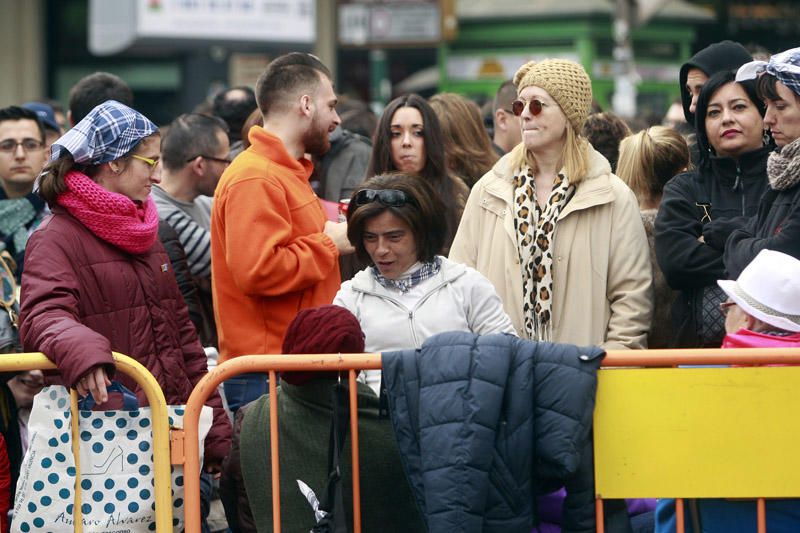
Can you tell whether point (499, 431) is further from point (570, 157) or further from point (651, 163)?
point (651, 163)

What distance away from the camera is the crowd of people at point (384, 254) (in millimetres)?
4695

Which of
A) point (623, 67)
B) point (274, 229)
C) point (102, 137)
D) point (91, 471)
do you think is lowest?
point (91, 471)

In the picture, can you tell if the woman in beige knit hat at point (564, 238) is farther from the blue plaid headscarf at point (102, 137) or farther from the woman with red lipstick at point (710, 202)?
the blue plaid headscarf at point (102, 137)

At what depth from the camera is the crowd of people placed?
15.4 feet

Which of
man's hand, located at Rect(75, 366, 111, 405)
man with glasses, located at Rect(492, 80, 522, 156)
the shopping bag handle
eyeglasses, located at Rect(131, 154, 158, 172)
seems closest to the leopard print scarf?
eyeglasses, located at Rect(131, 154, 158, 172)

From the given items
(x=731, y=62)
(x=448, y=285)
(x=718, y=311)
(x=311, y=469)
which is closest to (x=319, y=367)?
(x=311, y=469)

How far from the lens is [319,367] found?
14.9 ft

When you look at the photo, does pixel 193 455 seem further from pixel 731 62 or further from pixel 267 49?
pixel 267 49

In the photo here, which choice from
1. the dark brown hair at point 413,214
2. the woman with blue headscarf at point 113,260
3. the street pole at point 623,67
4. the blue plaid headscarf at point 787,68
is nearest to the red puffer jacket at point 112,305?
the woman with blue headscarf at point 113,260

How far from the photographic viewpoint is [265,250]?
5.65 m

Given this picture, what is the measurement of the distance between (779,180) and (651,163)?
135cm

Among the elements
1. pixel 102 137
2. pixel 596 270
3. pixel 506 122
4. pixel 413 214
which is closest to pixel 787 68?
pixel 596 270

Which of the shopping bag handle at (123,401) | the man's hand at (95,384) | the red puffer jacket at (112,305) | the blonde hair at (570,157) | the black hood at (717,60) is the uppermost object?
the black hood at (717,60)

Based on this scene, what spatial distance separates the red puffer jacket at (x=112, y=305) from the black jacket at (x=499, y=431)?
1.08 meters
